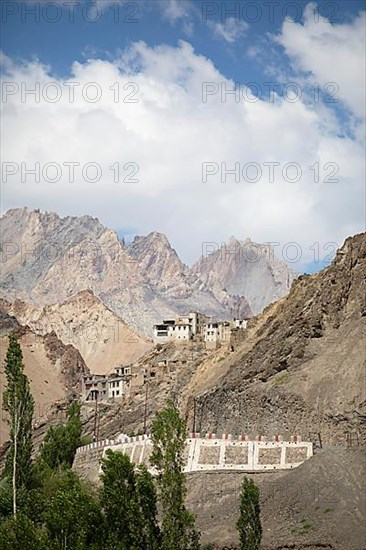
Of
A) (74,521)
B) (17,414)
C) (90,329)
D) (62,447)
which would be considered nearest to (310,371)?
(17,414)

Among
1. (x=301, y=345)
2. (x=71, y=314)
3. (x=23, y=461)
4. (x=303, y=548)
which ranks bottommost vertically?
(x=303, y=548)

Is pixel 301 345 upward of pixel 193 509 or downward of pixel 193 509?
upward

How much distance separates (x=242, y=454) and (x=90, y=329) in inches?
4292

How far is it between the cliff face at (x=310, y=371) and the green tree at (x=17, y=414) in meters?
12.5

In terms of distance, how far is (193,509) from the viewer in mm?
38562

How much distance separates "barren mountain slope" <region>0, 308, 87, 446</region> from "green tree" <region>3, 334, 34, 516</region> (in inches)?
2448

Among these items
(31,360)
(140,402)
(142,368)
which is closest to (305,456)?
(140,402)

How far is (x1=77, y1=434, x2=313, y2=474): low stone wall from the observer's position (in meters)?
41.2

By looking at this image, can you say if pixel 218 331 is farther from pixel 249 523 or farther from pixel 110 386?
pixel 249 523

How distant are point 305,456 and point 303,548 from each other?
386 inches

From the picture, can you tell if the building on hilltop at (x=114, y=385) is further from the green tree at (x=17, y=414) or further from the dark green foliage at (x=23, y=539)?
the dark green foliage at (x=23, y=539)

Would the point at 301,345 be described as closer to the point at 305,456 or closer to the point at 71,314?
the point at 305,456

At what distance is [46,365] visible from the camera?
121m

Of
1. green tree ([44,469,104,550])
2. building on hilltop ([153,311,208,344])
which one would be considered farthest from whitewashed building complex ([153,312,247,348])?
green tree ([44,469,104,550])
